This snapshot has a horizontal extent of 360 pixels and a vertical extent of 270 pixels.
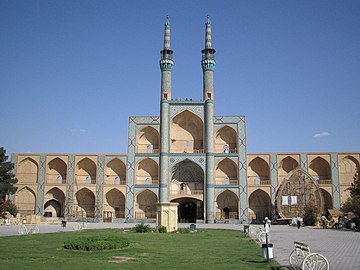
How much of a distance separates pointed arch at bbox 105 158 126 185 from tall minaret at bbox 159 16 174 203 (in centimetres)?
541

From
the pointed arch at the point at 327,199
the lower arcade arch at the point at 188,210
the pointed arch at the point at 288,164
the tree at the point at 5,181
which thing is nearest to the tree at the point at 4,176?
the tree at the point at 5,181

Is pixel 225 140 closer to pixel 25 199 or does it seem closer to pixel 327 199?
pixel 327 199

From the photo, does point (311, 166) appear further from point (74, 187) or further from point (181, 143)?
point (74, 187)

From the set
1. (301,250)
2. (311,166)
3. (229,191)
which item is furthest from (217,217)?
(301,250)

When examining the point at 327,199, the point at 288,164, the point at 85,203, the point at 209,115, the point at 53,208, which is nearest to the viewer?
the point at 327,199

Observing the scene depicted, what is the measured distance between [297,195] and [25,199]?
84.8 feet

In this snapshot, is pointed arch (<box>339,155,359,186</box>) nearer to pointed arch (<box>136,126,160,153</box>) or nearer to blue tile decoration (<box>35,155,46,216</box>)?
pointed arch (<box>136,126,160,153</box>)

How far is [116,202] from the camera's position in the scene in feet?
140

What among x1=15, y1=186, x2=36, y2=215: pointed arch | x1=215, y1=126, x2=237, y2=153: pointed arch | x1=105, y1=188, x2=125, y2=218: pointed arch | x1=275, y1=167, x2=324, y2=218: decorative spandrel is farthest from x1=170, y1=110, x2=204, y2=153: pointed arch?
x1=15, y1=186, x2=36, y2=215: pointed arch

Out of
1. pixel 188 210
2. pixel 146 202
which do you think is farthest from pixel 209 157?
pixel 146 202

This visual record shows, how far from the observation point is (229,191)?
132ft

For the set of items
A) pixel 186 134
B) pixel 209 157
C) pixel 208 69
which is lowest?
pixel 209 157

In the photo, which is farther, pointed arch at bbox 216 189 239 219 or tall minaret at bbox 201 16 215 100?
tall minaret at bbox 201 16 215 100

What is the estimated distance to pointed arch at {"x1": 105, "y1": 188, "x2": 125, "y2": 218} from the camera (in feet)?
138
